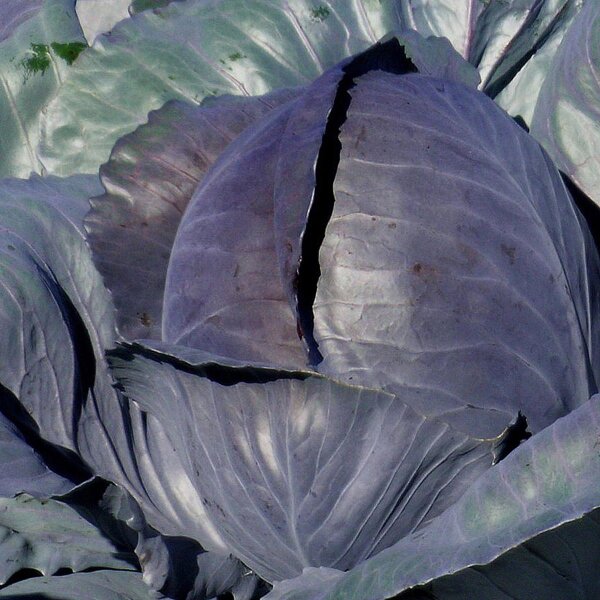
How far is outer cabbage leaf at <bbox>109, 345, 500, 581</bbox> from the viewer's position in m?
1.25

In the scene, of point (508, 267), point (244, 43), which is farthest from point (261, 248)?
point (244, 43)

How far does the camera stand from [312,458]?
1.29 meters

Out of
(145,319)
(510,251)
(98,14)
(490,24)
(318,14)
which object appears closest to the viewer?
(510,251)

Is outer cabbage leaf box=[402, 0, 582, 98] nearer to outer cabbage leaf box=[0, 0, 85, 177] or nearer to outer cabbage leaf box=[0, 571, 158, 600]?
outer cabbage leaf box=[0, 0, 85, 177]

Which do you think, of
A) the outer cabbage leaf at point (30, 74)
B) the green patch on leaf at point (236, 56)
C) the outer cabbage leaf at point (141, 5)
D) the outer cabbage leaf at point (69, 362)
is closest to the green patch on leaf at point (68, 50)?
the outer cabbage leaf at point (30, 74)

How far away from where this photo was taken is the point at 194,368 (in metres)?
1.31

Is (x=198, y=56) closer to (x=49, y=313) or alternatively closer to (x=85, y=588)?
(x=49, y=313)

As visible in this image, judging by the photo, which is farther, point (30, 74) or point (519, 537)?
point (30, 74)

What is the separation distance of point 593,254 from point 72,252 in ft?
3.30

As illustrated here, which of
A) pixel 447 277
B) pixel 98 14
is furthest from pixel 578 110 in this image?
pixel 98 14

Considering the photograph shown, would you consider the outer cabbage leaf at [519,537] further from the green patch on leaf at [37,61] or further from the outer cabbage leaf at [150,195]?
the green patch on leaf at [37,61]

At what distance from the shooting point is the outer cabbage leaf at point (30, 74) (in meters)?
2.35

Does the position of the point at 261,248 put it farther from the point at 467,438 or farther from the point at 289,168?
the point at 467,438

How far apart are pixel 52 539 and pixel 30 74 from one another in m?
1.20
